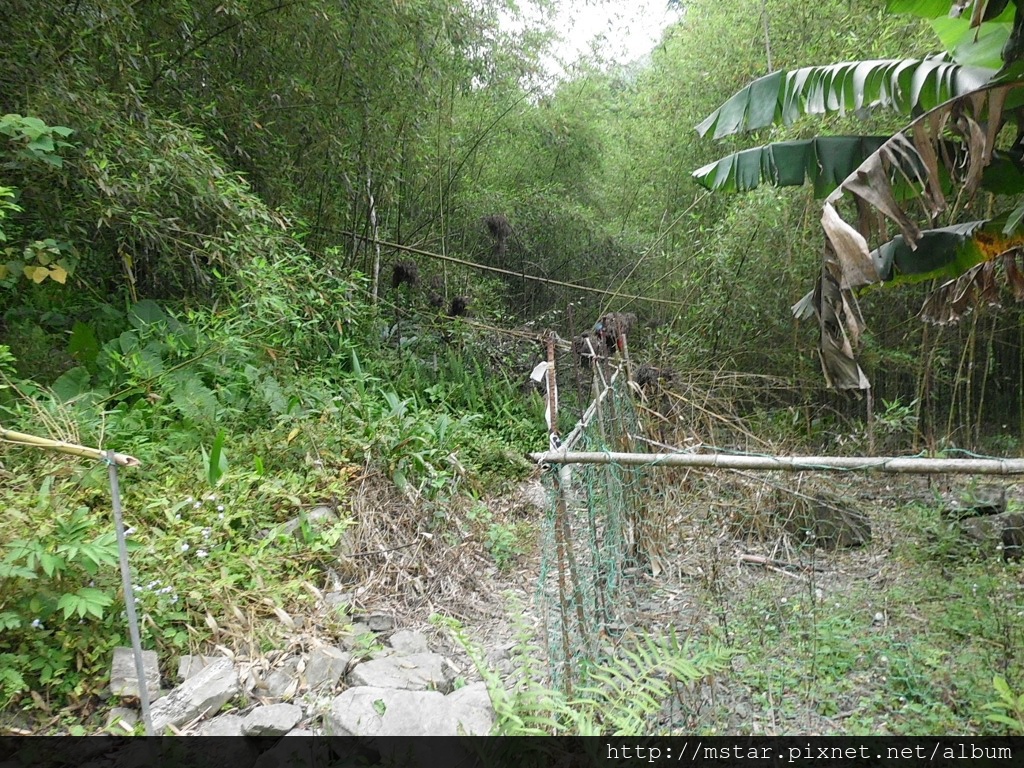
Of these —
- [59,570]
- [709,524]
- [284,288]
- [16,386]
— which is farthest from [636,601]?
[16,386]

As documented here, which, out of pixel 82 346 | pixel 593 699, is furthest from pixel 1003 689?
pixel 82 346

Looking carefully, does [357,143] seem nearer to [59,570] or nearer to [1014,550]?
[59,570]

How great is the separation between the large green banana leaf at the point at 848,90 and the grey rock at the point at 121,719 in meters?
3.67

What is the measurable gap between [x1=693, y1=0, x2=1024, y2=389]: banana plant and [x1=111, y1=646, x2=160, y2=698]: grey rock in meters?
2.84

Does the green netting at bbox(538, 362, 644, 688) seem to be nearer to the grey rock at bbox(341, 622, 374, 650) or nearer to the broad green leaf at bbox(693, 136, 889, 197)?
the grey rock at bbox(341, 622, 374, 650)

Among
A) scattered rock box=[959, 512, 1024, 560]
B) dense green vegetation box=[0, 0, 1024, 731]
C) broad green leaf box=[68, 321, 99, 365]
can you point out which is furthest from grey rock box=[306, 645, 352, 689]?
scattered rock box=[959, 512, 1024, 560]

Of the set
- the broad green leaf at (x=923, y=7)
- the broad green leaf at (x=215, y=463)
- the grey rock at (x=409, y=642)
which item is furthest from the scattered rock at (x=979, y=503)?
the broad green leaf at (x=215, y=463)

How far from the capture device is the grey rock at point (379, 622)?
9.54 feet

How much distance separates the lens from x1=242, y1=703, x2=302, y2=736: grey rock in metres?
2.12

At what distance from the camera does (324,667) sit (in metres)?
2.50

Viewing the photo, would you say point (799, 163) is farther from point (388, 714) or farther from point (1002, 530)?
point (388, 714)

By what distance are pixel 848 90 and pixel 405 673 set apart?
11.0 feet

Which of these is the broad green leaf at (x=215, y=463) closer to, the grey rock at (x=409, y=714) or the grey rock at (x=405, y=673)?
the grey rock at (x=405, y=673)

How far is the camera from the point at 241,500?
9.98 ft
